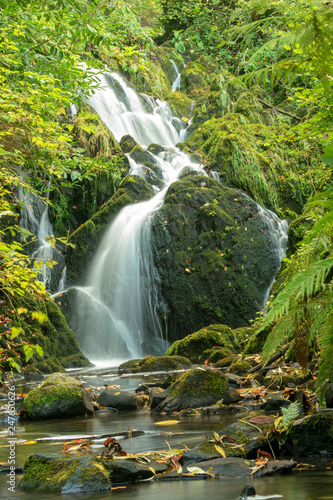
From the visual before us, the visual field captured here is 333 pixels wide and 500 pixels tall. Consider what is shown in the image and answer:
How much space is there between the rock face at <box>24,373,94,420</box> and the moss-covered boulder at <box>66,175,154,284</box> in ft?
29.0

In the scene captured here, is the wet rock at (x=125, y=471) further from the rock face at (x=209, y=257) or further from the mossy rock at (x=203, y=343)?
the rock face at (x=209, y=257)

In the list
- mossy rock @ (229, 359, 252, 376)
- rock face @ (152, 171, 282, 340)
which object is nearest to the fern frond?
mossy rock @ (229, 359, 252, 376)

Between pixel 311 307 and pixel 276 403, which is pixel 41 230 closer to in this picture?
pixel 276 403

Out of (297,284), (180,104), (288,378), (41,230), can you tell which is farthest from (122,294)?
(180,104)

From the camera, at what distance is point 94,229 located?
14.1 m

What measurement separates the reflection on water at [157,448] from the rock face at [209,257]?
294 inches

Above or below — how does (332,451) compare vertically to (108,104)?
below

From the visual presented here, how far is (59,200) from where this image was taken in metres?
15.5

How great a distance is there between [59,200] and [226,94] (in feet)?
26.8

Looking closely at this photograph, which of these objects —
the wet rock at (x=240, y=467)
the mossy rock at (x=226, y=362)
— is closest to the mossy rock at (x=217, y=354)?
the mossy rock at (x=226, y=362)

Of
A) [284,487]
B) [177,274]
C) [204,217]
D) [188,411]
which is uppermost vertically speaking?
[204,217]

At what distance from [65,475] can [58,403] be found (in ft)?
8.73

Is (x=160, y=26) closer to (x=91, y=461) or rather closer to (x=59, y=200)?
(x=59, y=200)

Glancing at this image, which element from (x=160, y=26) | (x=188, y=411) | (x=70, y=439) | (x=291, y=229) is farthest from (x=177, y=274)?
(x=160, y=26)
